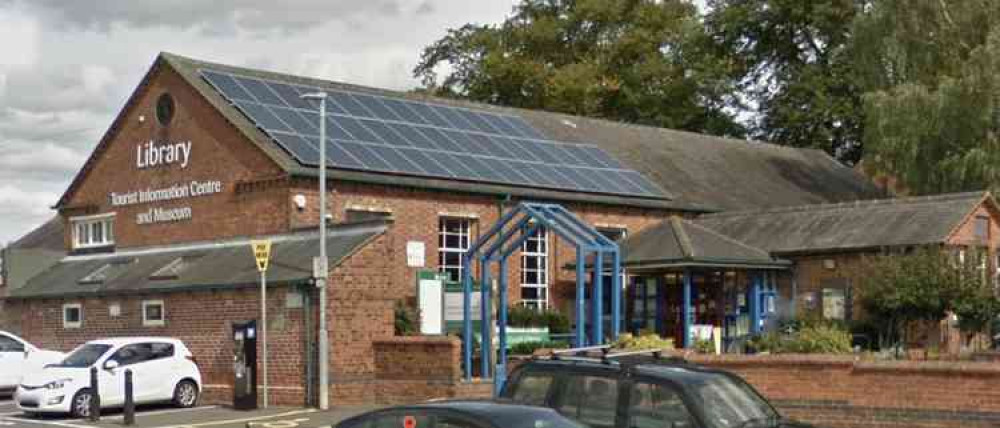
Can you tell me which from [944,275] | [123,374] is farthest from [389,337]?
[944,275]

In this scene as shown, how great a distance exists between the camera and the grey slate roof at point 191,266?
27719 mm

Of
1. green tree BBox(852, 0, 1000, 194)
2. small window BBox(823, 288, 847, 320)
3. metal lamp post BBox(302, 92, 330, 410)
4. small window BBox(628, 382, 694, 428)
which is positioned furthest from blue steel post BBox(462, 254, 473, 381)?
green tree BBox(852, 0, 1000, 194)

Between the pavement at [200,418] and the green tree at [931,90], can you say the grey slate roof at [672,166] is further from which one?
the pavement at [200,418]

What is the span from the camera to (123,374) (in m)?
25.7

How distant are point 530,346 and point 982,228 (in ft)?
38.2

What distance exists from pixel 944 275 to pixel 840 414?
938 cm

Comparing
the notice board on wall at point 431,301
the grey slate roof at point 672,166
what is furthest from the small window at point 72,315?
the notice board on wall at point 431,301

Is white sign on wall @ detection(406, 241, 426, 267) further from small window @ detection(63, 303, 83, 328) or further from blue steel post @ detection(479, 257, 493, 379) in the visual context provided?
small window @ detection(63, 303, 83, 328)

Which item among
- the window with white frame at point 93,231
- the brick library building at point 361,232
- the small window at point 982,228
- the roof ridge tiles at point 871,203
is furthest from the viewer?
the window with white frame at point 93,231

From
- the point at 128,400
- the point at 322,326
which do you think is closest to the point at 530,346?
the point at 322,326

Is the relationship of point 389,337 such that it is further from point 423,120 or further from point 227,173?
point 423,120

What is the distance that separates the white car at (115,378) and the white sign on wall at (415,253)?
22.9ft

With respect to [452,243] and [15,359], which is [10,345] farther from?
[452,243]

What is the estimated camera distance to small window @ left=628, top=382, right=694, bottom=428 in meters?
13.2
